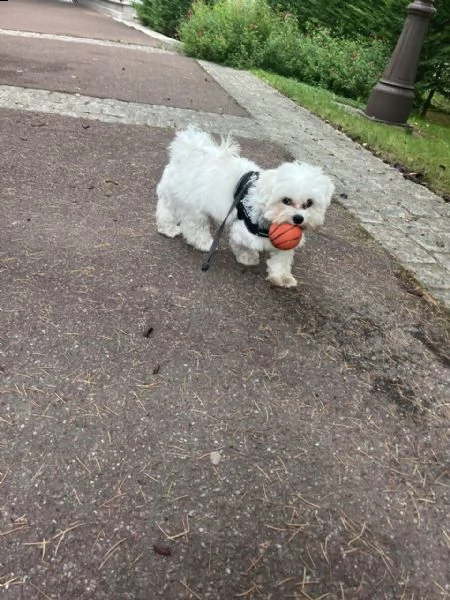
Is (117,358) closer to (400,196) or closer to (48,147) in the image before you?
(48,147)

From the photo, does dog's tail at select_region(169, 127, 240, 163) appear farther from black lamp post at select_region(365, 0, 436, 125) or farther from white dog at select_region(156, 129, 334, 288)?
black lamp post at select_region(365, 0, 436, 125)

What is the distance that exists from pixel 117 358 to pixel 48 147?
4.18 m

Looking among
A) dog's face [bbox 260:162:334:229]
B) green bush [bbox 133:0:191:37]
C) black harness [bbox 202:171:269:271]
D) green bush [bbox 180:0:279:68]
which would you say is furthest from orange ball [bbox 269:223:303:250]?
green bush [bbox 133:0:191:37]

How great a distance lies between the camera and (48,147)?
629 centimetres

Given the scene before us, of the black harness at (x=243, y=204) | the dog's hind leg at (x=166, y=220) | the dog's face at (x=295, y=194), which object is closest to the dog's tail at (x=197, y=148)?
A: the black harness at (x=243, y=204)

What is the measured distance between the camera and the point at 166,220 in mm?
4664

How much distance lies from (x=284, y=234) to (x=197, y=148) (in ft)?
3.73

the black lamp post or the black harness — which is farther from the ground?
the black lamp post

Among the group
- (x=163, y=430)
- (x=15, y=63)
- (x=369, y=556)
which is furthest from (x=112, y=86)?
(x=369, y=556)

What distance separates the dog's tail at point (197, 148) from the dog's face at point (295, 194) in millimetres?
558

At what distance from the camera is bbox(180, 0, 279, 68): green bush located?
49.1 ft

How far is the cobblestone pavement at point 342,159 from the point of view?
5.38 metres

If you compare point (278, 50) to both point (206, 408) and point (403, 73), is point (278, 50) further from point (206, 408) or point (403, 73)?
point (206, 408)

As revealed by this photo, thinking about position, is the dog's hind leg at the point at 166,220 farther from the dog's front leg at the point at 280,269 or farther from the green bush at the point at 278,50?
the green bush at the point at 278,50
